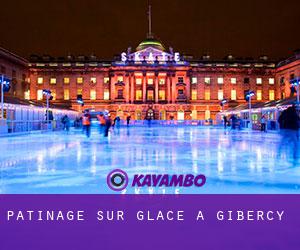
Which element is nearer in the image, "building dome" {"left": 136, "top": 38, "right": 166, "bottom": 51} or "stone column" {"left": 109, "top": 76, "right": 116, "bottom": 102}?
"stone column" {"left": 109, "top": 76, "right": 116, "bottom": 102}

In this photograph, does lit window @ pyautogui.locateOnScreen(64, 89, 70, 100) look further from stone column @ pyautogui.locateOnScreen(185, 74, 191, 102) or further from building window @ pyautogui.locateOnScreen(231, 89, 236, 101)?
building window @ pyautogui.locateOnScreen(231, 89, 236, 101)

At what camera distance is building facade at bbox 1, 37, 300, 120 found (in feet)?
257

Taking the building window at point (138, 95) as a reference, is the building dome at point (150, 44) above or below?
above

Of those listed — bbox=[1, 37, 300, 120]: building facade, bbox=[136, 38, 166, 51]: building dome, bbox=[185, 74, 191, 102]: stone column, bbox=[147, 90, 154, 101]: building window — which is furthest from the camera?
bbox=[136, 38, 166, 51]: building dome

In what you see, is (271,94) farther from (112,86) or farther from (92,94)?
(92,94)

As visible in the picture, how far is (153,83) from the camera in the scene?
263 ft

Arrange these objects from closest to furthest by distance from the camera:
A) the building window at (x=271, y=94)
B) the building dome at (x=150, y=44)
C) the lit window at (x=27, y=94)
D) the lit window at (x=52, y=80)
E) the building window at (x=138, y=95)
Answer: the lit window at (x=27, y=94), the building window at (x=138, y=95), the lit window at (x=52, y=80), the building window at (x=271, y=94), the building dome at (x=150, y=44)

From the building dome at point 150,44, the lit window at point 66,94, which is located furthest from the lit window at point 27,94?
the building dome at point 150,44

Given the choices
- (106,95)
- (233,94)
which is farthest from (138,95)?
(233,94)

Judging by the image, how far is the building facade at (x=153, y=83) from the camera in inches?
3086

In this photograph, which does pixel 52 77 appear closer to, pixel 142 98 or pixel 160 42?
pixel 142 98

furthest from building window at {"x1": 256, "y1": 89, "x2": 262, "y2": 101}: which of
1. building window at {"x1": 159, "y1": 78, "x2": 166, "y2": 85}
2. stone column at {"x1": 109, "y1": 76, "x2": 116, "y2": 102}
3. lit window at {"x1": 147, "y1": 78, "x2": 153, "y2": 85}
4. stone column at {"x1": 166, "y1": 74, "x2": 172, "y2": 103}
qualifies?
stone column at {"x1": 109, "y1": 76, "x2": 116, "y2": 102}

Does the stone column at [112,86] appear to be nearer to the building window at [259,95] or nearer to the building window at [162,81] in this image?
the building window at [162,81]

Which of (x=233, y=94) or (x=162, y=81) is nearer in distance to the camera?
(x=162, y=81)
